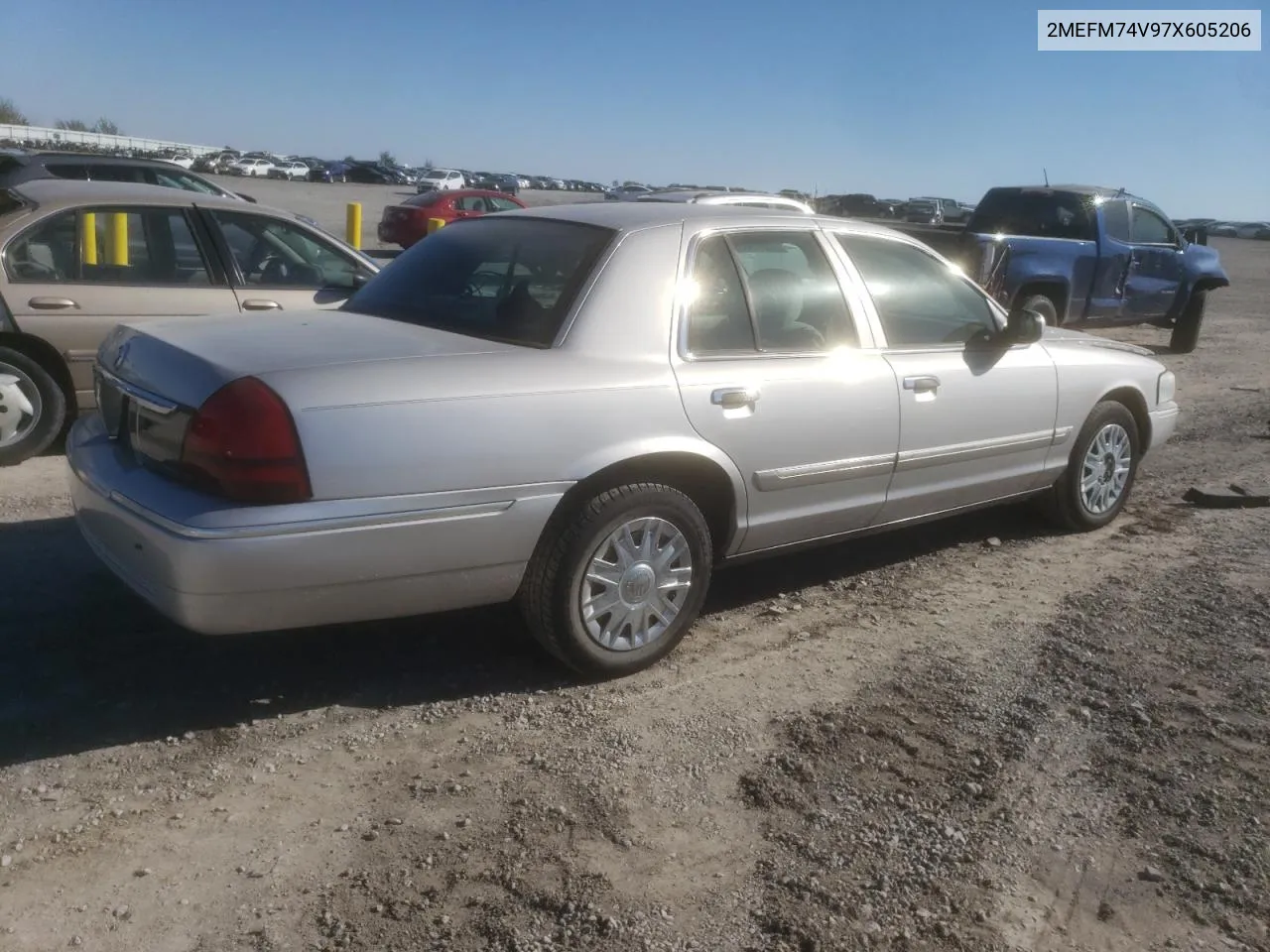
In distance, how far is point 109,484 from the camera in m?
3.72

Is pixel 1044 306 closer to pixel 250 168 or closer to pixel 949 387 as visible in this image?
pixel 949 387

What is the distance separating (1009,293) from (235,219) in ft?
24.7

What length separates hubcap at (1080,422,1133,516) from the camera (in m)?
6.05

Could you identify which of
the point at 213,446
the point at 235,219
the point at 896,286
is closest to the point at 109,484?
the point at 213,446

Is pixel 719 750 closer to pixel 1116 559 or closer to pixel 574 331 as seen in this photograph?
pixel 574 331

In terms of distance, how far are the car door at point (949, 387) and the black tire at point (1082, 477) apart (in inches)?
14.3

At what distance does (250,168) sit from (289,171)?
230cm

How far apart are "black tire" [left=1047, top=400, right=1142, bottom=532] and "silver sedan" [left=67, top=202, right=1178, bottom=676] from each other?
508 millimetres

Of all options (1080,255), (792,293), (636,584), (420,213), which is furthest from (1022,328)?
(420,213)

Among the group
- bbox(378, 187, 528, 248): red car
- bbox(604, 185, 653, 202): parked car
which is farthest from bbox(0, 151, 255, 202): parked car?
bbox(378, 187, 528, 248): red car

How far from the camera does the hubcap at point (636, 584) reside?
4.02 meters

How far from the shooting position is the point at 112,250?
6715 millimetres

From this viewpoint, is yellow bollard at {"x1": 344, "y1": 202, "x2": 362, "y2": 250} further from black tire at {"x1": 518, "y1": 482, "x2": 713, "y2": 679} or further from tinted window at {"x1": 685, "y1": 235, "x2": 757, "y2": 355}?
black tire at {"x1": 518, "y1": 482, "x2": 713, "y2": 679}

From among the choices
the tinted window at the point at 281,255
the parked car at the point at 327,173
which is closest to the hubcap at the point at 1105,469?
the tinted window at the point at 281,255
